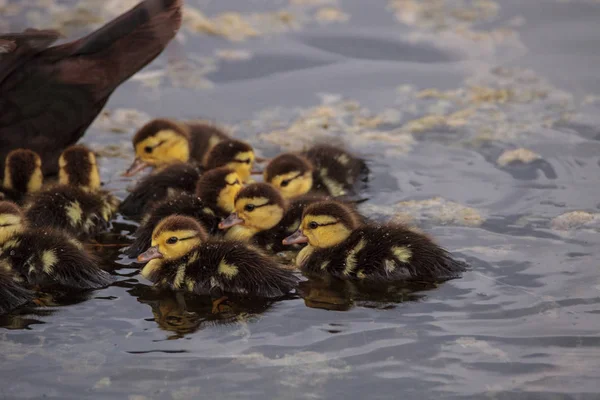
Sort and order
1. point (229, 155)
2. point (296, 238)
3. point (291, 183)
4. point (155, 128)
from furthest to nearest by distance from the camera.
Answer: point (155, 128) < point (229, 155) < point (291, 183) < point (296, 238)

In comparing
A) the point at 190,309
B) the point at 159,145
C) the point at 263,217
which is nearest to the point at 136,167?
the point at 159,145

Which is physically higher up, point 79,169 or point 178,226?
point 79,169

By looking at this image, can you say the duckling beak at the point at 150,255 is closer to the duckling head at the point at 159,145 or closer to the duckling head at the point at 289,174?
the duckling head at the point at 289,174

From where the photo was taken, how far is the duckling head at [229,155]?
18.7 feet

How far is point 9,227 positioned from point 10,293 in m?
0.51

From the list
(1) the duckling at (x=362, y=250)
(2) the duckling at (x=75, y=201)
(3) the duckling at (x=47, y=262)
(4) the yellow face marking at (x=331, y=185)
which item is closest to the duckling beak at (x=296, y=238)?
(1) the duckling at (x=362, y=250)

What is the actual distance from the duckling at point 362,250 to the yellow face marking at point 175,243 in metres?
0.47

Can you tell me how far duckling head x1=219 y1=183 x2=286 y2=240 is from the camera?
5062mm

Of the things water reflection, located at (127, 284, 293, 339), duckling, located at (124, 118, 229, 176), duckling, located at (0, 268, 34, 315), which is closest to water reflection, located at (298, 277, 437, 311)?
water reflection, located at (127, 284, 293, 339)

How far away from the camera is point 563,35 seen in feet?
25.8

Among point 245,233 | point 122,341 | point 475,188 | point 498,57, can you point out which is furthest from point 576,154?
point 122,341

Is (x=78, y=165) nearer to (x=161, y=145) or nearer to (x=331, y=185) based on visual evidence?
(x=161, y=145)

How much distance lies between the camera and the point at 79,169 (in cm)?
551

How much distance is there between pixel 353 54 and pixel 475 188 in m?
2.35
